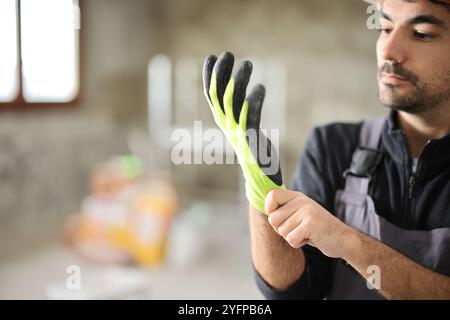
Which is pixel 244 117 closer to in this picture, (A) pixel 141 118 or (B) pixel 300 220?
(B) pixel 300 220

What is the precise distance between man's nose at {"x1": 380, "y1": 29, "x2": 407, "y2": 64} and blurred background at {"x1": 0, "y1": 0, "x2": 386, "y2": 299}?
1.32 m

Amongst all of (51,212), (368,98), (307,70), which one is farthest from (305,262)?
(51,212)

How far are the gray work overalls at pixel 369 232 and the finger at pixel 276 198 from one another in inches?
7.6

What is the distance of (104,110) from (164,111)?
0.40 m

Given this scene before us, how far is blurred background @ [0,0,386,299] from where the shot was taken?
94.0 inches

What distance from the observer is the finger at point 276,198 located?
597 mm

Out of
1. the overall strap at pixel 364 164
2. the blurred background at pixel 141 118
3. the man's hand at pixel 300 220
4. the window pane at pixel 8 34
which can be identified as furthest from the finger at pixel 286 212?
the window pane at pixel 8 34

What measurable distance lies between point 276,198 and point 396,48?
24 cm

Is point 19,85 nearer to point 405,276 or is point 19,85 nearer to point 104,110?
point 104,110

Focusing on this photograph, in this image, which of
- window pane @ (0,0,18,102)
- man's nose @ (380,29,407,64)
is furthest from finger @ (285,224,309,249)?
window pane @ (0,0,18,102)

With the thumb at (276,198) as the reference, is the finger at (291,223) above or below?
below

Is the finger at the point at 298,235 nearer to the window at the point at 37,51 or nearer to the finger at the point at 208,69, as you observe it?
the finger at the point at 208,69

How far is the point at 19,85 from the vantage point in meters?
2.86

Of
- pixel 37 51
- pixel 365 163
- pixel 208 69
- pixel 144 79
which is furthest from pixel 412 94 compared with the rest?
pixel 144 79
